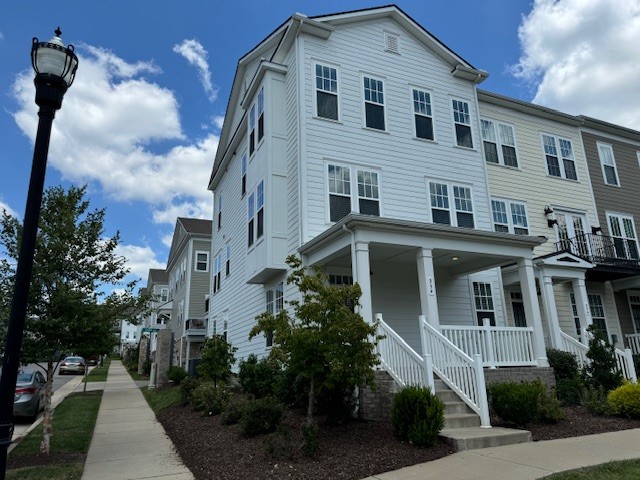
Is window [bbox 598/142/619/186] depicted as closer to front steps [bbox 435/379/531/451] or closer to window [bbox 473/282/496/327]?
window [bbox 473/282/496/327]

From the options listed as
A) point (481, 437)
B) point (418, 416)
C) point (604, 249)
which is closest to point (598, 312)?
point (604, 249)

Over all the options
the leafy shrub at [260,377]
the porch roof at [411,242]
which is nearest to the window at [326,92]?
the porch roof at [411,242]

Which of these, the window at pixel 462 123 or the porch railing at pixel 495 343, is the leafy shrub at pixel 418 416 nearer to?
the porch railing at pixel 495 343

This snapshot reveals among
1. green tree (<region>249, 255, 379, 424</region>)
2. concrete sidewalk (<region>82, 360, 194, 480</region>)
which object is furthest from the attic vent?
concrete sidewalk (<region>82, 360, 194, 480</region>)

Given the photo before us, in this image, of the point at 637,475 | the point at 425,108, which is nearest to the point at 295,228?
the point at 425,108

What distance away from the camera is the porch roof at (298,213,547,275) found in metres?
10.5

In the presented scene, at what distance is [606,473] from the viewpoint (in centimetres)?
563

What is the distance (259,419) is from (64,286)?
4303 millimetres

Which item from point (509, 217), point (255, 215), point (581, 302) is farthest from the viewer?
point (509, 217)

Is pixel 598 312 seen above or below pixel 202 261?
below

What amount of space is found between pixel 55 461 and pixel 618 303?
776 inches

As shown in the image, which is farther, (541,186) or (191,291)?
(191,291)

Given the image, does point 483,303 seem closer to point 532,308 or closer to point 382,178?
point 532,308

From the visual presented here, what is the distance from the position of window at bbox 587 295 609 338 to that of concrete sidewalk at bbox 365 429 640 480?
11.3 metres
